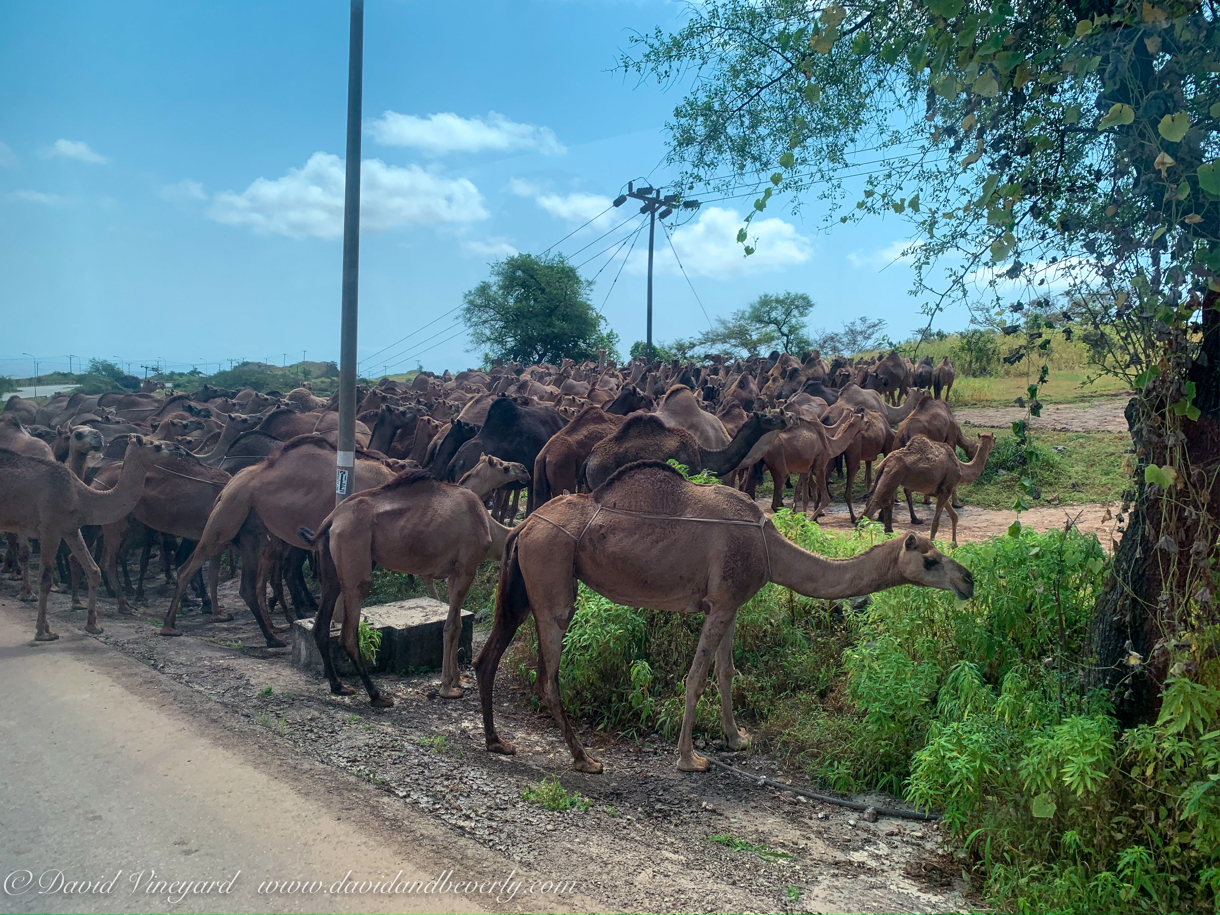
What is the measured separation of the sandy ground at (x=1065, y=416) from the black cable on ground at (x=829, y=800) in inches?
667

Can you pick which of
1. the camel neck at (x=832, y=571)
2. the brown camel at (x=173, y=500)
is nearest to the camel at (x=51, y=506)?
the brown camel at (x=173, y=500)

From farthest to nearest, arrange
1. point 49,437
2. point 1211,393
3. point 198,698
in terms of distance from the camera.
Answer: point 49,437 → point 198,698 → point 1211,393

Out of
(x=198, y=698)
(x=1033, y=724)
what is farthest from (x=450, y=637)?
(x=1033, y=724)

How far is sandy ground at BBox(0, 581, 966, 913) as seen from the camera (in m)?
5.06

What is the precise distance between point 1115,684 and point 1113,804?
930mm

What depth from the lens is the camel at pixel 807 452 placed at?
14.8 m

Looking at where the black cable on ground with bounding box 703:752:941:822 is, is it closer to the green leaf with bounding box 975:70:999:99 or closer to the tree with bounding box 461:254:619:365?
the green leaf with bounding box 975:70:999:99

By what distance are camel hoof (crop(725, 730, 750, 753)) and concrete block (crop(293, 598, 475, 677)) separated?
9.74ft

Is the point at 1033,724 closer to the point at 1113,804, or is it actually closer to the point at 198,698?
the point at 1113,804

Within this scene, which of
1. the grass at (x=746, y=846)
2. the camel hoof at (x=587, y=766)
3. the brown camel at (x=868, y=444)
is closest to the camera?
the grass at (x=746, y=846)

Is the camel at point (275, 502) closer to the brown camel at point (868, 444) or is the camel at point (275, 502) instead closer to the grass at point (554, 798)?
the grass at point (554, 798)

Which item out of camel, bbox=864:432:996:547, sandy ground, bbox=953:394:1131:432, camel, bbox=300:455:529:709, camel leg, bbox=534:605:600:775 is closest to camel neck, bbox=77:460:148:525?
camel, bbox=300:455:529:709

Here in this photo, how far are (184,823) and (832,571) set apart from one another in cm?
469

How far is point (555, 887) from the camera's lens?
4.87 metres
